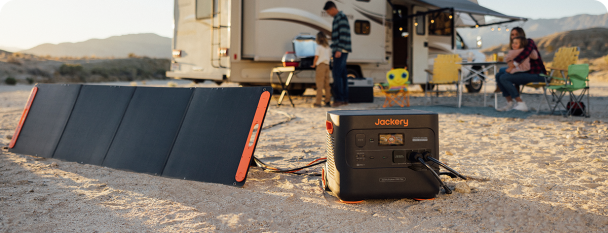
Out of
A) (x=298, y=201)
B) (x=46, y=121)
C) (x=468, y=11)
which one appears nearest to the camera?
(x=298, y=201)

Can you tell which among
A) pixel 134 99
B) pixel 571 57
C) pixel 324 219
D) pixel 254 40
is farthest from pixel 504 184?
pixel 254 40

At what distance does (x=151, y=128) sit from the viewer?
272 centimetres

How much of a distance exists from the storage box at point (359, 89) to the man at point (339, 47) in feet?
2.17

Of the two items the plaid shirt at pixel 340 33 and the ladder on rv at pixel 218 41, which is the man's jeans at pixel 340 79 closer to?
the plaid shirt at pixel 340 33

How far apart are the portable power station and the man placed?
481cm

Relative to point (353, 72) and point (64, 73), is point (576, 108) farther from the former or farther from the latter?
point (64, 73)

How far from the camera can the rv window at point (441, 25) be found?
33.0ft

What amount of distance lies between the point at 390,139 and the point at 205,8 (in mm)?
6190

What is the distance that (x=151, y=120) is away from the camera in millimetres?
2760

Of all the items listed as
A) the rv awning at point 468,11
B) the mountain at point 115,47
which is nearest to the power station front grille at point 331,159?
the rv awning at point 468,11

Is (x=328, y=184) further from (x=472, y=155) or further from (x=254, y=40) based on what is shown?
(x=254, y=40)

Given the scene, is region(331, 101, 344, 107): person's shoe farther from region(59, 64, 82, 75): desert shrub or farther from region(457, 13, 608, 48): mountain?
region(457, 13, 608, 48): mountain

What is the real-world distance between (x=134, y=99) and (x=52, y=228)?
143 centimetres

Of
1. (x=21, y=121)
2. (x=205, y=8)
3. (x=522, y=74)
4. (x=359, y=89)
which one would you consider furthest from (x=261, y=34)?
(x=21, y=121)
